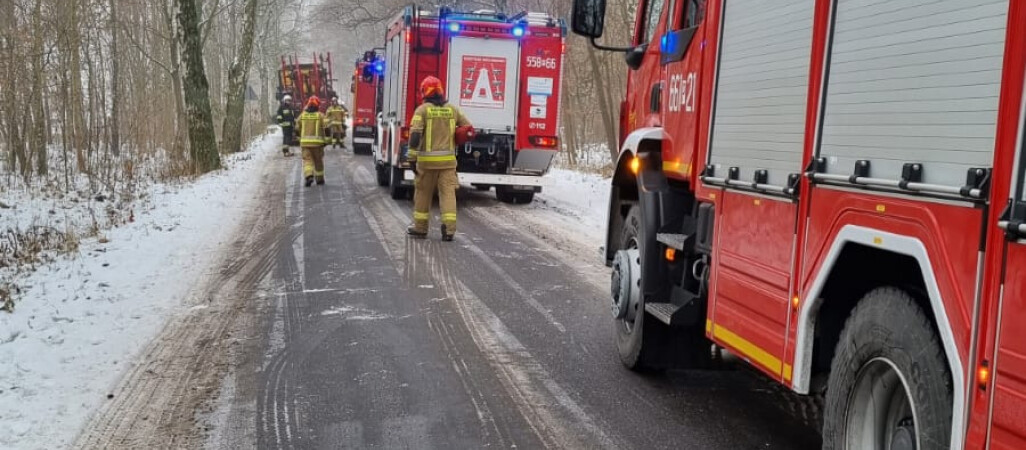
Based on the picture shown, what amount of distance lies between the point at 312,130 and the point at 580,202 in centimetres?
508

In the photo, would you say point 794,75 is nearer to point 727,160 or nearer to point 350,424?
point 727,160

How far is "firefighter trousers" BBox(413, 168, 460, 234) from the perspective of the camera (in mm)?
10383

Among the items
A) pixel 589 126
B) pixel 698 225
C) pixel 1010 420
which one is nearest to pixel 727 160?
pixel 698 225

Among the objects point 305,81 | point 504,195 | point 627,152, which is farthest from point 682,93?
point 305,81

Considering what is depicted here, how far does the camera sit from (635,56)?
5598 millimetres

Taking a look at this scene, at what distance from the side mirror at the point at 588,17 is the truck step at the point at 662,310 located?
60.4 inches

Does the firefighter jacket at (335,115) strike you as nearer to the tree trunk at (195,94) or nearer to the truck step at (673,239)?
the tree trunk at (195,94)

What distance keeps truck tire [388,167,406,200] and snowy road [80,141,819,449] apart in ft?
18.8

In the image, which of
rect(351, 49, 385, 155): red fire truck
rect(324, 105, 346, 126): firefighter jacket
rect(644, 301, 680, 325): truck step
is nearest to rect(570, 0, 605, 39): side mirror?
rect(644, 301, 680, 325): truck step

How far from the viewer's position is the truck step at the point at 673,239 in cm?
455

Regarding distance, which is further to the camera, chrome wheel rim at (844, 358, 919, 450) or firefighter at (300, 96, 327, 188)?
firefighter at (300, 96, 327, 188)

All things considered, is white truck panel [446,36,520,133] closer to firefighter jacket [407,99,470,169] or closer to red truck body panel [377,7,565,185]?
red truck body panel [377,7,565,185]

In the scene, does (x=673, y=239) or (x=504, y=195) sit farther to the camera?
(x=504, y=195)

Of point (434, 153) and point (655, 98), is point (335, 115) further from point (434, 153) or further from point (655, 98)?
point (655, 98)
